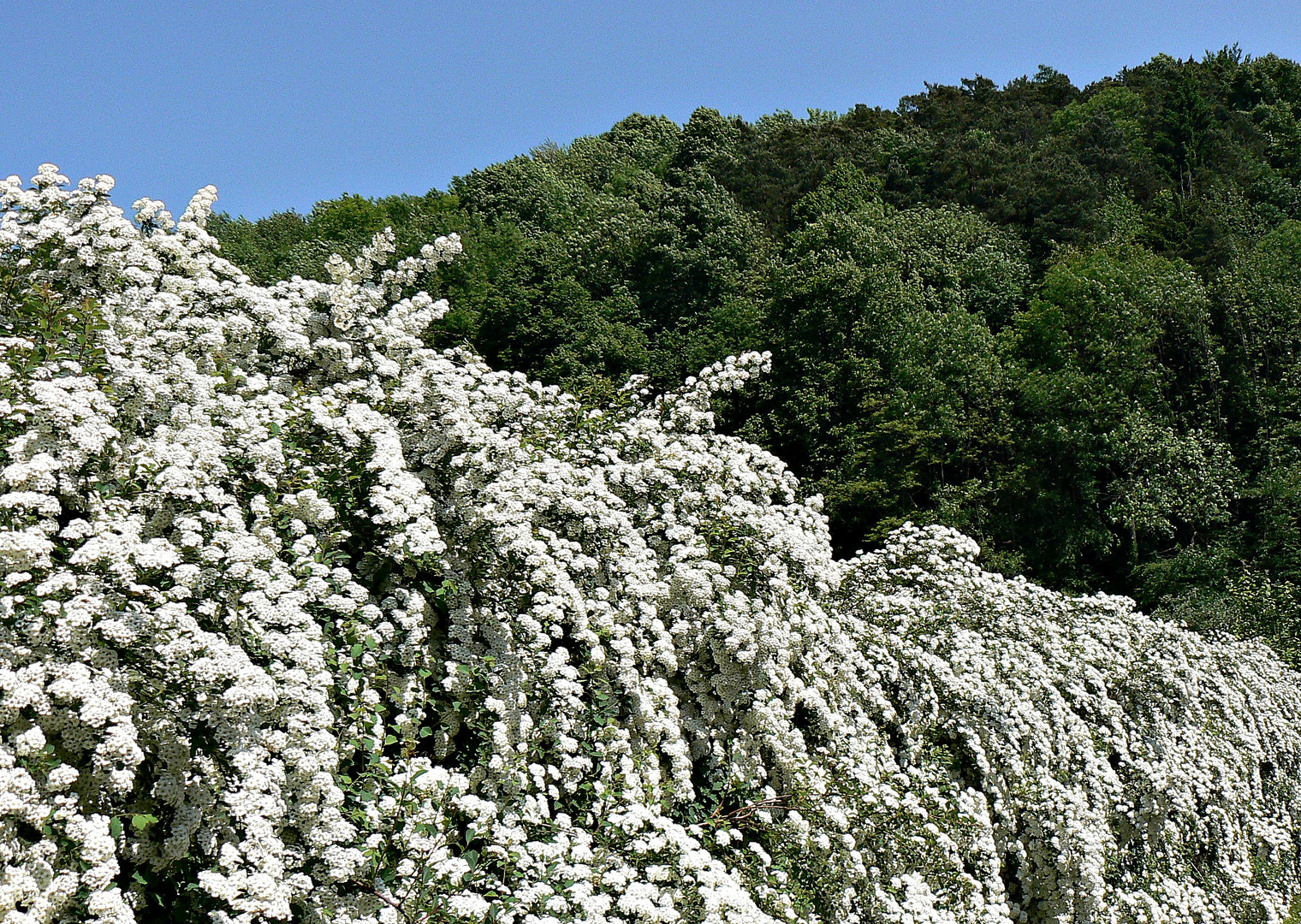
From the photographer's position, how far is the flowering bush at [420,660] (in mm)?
3129

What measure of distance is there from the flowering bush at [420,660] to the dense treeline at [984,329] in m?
12.8

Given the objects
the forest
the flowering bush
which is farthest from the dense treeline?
the flowering bush

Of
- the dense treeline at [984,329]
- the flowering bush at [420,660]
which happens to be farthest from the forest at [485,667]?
the dense treeline at [984,329]

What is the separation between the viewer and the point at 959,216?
3600cm

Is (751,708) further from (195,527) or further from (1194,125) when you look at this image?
(1194,125)

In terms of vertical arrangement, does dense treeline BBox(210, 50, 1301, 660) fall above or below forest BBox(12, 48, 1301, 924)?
above

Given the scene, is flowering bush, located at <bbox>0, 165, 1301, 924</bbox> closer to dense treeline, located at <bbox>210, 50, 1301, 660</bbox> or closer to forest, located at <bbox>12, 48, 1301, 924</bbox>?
forest, located at <bbox>12, 48, 1301, 924</bbox>

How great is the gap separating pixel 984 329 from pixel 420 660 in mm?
27352

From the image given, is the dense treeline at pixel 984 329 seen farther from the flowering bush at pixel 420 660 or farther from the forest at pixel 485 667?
the flowering bush at pixel 420 660

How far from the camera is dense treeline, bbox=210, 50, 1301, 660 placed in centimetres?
2447

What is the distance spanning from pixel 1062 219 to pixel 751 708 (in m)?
35.6

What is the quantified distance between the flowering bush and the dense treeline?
1283 cm

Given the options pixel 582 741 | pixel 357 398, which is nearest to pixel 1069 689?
pixel 582 741

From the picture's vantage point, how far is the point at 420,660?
444cm
